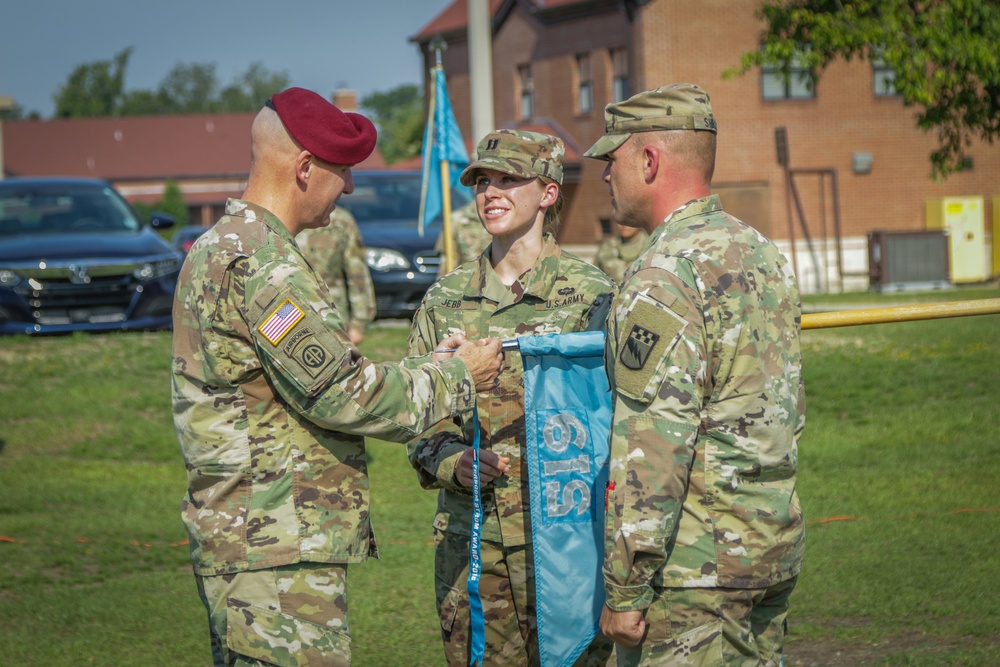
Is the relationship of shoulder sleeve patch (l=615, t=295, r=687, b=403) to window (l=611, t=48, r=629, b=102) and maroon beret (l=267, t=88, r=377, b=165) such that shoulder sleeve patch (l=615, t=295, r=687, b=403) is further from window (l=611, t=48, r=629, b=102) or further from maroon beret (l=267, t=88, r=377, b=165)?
window (l=611, t=48, r=629, b=102)

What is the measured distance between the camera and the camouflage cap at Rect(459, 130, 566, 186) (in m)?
4.38

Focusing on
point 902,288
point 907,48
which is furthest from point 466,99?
point 907,48

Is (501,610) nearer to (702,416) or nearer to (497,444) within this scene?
(497,444)

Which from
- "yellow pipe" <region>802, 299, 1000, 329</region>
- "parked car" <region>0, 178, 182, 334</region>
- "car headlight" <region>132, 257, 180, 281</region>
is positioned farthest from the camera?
"car headlight" <region>132, 257, 180, 281</region>

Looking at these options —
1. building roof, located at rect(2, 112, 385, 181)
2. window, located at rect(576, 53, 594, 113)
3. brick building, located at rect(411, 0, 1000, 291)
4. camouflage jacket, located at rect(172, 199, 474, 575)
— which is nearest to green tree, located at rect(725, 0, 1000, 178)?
camouflage jacket, located at rect(172, 199, 474, 575)

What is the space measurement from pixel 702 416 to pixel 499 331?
129cm

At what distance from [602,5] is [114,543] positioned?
30.0 meters

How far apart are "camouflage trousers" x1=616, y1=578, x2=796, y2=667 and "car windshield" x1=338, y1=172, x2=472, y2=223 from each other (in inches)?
Result: 511

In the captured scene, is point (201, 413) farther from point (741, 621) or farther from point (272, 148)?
point (741, 621)

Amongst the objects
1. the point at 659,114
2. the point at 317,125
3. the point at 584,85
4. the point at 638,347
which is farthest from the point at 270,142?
the point at 584,85

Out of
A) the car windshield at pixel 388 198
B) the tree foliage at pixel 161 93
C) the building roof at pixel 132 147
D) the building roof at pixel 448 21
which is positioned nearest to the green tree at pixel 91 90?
the tree foliage at pixel 161 93

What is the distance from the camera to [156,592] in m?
6.89

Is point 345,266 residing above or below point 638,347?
above

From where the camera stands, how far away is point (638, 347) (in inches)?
121
